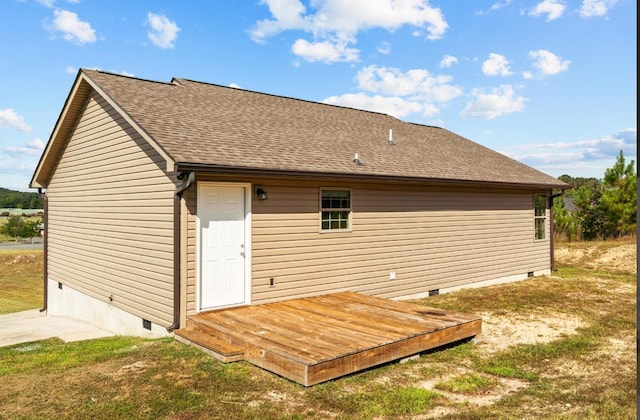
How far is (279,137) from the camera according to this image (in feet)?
31.4

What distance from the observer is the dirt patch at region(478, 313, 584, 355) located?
7043 mm

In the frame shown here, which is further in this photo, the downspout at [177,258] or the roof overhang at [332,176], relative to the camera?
the downspout at [177,258]

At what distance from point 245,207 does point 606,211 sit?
70.4 feet

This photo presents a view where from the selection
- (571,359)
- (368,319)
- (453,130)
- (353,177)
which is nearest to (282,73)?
(453,130)

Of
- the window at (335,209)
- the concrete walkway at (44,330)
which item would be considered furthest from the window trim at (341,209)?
the concrete walkway at (44,330)

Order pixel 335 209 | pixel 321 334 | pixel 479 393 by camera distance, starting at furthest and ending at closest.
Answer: pixel 335 209
pixel 321 334
pixel 479 393

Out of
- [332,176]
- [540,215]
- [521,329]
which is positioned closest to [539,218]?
[540,215]

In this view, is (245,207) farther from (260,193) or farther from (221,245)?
(221,245)

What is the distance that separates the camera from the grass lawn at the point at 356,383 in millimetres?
4508

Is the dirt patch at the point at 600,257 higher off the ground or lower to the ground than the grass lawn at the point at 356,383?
higher

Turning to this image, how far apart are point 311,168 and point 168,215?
271 cm

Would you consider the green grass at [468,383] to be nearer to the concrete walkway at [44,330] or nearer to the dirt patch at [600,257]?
the concrete walkway at [44,330]

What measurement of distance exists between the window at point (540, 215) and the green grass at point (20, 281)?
1752 centimetres

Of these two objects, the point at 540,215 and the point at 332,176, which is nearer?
the point at 332,176
